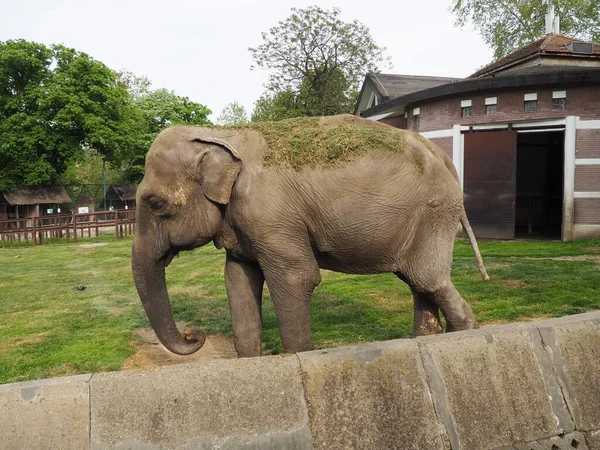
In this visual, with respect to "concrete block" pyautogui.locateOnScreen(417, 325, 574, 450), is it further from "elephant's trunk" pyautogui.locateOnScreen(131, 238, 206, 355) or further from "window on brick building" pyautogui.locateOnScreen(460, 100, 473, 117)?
Answer: "window on brick building" pyautogui.locateOnScreen(460, 100, 473, 117)

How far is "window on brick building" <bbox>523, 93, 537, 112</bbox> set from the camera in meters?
15.4

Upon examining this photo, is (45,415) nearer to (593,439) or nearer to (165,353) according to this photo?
(165,353)

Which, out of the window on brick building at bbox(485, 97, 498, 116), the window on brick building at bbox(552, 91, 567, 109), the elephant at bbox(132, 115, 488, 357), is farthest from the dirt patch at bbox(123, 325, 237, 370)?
the window on brick building at bbox(552, 91, 567, 109)

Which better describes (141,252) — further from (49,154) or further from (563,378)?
(49,154)

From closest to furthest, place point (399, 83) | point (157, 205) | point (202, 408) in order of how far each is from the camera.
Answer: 1. point (202, 408)
2. point (157, 205)
3. point (399, 83)

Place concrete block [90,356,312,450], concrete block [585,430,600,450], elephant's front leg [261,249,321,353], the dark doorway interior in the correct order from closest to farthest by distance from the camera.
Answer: concrete block [90,356,312,450] < concrete block [585,430,600,450] < elephant's front leg [261,249,321,353] < the dark doorway interior

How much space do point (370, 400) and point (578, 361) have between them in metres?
1.53

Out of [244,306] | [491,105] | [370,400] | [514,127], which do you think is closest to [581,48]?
[491,105]

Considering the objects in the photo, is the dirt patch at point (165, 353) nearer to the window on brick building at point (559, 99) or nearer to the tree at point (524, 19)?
the window on brick building at point (559, 99)

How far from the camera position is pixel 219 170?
3918 mm

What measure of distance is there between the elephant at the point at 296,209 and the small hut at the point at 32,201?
25.6 meters

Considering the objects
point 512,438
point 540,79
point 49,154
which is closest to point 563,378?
point 512,438

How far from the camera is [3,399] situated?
2.65m

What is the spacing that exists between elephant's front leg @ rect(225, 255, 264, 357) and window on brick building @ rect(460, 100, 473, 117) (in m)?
13.8
